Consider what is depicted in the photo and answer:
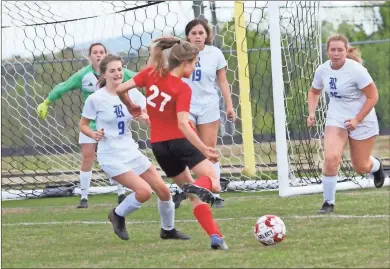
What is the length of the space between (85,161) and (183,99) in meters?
4.46

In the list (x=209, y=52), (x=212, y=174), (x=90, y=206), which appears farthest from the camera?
(x=90, y=206)

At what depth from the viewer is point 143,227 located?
968 centimetres

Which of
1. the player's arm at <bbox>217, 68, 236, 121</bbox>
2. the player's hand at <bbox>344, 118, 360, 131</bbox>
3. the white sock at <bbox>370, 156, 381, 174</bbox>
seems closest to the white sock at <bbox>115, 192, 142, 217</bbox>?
the player's hand at <bbox>344, 118, 360, 131</bbox>

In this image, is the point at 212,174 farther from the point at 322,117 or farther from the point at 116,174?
the point at 322,117

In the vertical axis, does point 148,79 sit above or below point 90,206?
above

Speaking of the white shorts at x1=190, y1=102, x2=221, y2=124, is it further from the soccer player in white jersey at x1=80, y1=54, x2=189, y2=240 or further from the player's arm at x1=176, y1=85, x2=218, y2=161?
the player's arm at x1=176, y1=85, x2=218, y2=161

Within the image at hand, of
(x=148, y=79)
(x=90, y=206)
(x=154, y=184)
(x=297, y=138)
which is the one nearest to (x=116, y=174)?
(x=154, y=184)

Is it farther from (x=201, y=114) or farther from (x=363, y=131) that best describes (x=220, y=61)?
(x=363, y=131)

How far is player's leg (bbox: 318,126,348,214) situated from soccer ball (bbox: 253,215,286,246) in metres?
2.26

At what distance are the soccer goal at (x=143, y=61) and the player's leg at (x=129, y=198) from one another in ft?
11.2

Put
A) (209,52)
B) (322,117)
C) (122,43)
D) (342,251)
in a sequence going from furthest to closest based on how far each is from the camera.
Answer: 1. (122,43)
2. (322,117)
3. (209,52)
4. (342,251)

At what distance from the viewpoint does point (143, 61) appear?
18.0m

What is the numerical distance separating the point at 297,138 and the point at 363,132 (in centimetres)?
330

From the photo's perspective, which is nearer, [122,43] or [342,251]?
[342,251]
